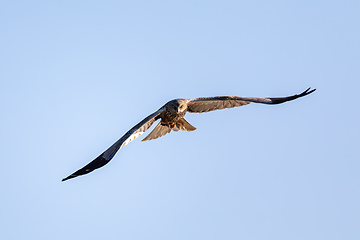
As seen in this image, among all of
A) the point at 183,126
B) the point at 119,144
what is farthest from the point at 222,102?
the point at 119,144

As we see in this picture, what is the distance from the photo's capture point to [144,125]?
19.4m

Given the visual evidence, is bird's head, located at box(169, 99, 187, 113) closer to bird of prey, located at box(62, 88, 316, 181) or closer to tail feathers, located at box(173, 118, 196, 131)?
bird of prey, located at box(62, 88, 316, 181)

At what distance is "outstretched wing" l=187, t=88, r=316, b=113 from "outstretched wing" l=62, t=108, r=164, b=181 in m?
A: 1.26

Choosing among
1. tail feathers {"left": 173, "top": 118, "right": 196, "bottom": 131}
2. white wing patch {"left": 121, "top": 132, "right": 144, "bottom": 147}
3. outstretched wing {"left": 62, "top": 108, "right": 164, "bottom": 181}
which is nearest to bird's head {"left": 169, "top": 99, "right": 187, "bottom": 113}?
outstretched wing {"left": 62, "top": 108, "right": 164, "bottom": 181}

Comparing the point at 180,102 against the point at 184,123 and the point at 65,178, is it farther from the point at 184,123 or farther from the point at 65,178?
the point at 65,178

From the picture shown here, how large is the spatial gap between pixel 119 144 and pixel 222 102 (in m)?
4.15

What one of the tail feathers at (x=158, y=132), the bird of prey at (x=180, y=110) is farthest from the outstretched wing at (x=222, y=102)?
the tail feathers at (x=158, y=132)

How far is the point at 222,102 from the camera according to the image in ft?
68.3

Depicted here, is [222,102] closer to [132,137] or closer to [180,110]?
[180,110]

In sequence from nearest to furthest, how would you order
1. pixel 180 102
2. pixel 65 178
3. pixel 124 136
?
pixel 65 178 → pixel 124 136 → pixel 180 102

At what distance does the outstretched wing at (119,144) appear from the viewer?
17.2m

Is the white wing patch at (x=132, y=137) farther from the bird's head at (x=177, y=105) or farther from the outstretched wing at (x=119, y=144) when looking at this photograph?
the bird's head at (x=177, y=105)

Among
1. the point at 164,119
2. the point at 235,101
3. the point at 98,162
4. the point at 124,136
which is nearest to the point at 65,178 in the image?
the point at 98,162

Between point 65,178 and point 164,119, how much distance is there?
4731 mm
